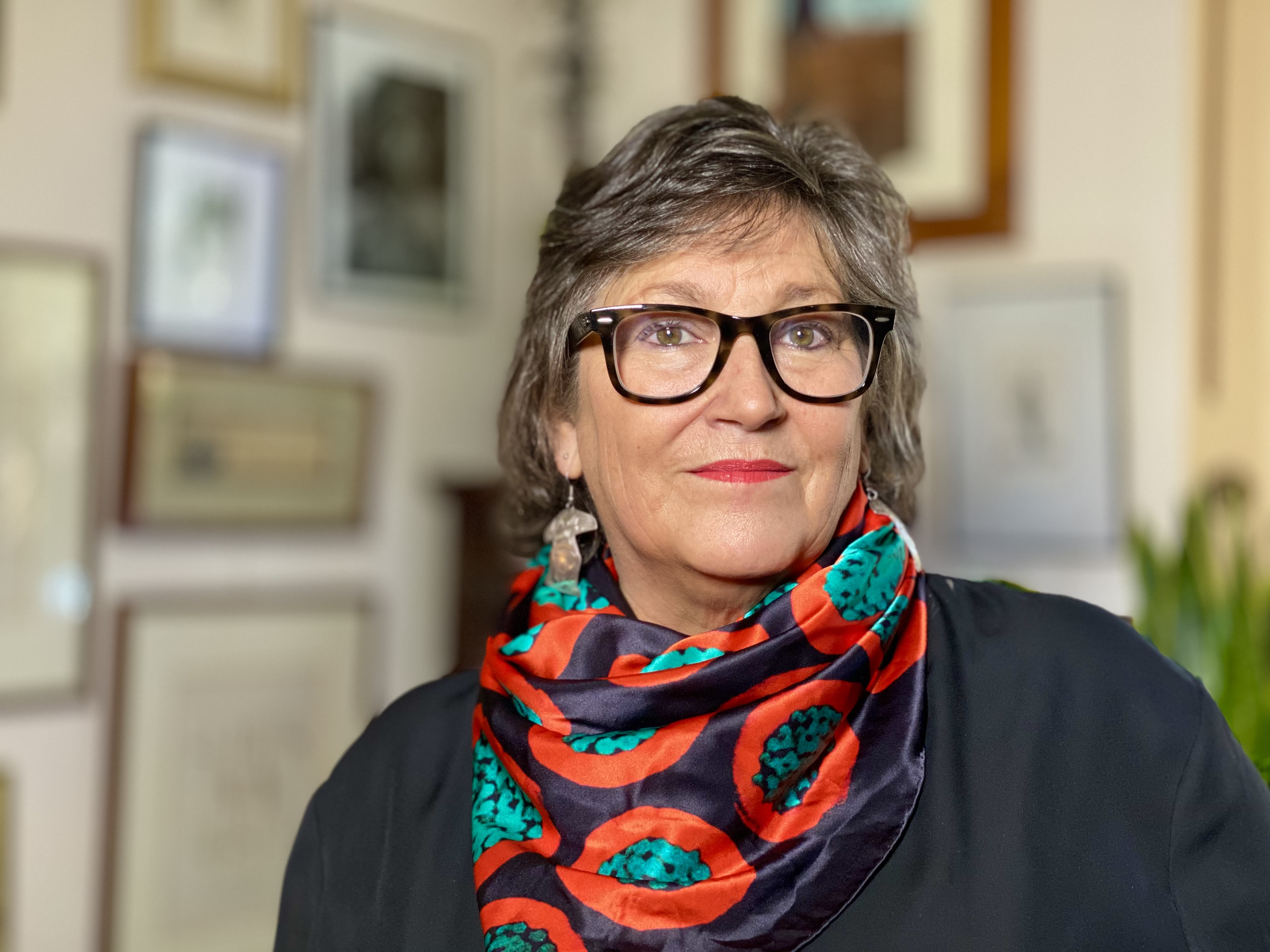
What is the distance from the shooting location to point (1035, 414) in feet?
7.66

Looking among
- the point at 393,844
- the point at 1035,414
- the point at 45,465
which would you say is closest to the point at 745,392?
the point at 393,844

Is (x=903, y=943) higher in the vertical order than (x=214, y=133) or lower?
lower

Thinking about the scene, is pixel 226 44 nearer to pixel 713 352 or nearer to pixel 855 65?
pixel 855 65

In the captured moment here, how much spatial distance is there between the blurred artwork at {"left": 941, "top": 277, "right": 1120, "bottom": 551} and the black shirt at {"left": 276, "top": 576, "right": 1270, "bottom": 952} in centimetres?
124

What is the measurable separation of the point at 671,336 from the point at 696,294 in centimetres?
4

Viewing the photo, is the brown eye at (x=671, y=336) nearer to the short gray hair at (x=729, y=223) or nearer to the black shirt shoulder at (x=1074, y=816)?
the short gray hair at (x=729, y=223)

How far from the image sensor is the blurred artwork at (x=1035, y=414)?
7.43 feet

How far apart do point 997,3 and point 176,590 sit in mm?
1962

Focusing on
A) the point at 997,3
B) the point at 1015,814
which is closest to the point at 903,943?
the point at 1015,814

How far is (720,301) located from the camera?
105cm

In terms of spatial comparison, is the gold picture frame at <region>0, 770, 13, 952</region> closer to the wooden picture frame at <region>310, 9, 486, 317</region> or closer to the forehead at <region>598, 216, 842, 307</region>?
the wooden picture frame at <region>310, 9, 486, 317</region>

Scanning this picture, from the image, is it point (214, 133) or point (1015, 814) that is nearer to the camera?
point (1015, 814)

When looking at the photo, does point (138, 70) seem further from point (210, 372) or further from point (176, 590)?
point (176, 590)

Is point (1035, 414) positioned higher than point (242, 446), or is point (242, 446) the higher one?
point (1035, 414)
